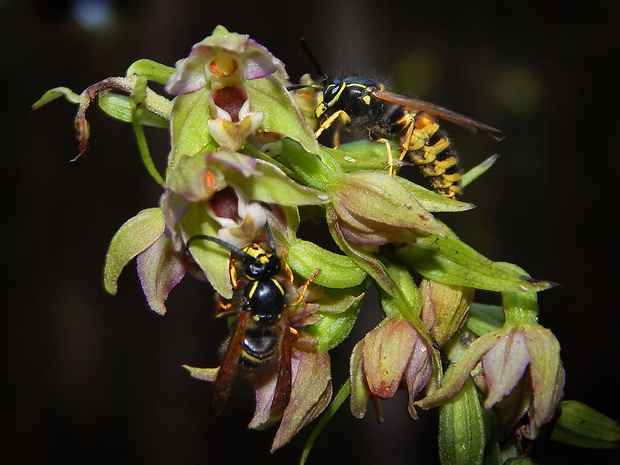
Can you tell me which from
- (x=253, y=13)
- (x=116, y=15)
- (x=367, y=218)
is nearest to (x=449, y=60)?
(x=253, y=13)

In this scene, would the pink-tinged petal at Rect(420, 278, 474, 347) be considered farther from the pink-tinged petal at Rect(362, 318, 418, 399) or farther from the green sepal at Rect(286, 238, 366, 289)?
the green sepal at Rect(286, 238, 366, 289)

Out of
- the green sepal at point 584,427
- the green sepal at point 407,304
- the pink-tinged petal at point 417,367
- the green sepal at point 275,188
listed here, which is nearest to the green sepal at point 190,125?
the green sepal at point 275,188

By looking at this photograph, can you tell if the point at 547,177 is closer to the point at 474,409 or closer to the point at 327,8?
the point at 327,8

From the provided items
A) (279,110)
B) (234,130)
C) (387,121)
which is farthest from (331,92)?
(234,130)

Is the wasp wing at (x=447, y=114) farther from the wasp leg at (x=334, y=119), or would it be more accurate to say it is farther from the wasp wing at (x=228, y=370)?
the wasp wing at (x=228, y=370)

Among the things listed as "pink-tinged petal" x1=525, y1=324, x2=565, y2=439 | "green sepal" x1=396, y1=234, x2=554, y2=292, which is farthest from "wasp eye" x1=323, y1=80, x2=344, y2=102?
"pink-tinged petal" x1=525, y1=324, x2=565, y2=439
